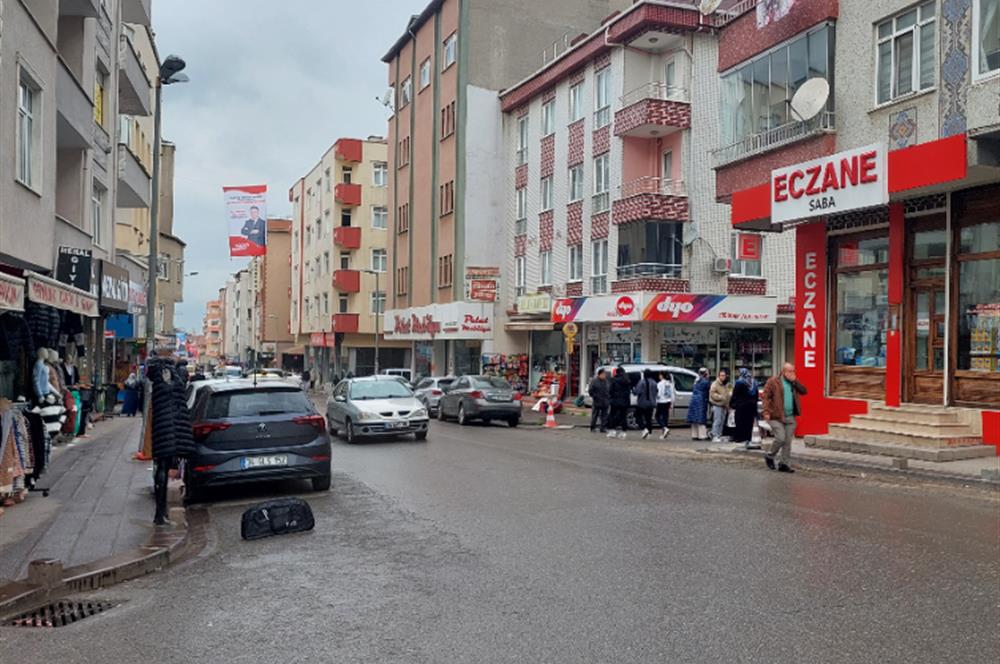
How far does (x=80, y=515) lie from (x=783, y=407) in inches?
402

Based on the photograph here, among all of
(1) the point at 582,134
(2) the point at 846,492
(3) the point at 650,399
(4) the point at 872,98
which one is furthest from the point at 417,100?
(2) the point at 846,492

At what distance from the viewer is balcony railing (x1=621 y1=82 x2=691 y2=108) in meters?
31.6

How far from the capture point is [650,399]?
72.3ft

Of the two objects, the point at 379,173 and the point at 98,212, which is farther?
→ the point at 379,173

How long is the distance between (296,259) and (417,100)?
35.6m

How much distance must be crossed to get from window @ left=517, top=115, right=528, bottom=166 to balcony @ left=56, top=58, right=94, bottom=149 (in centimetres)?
2429

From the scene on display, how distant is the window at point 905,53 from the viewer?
15.8 meters

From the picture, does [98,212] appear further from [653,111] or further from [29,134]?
[653,111]

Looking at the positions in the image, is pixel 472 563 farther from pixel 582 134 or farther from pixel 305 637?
pixel 582 134

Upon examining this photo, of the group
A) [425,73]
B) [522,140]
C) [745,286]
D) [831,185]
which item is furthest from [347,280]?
[831,185]

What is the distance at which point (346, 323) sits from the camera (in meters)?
63.0

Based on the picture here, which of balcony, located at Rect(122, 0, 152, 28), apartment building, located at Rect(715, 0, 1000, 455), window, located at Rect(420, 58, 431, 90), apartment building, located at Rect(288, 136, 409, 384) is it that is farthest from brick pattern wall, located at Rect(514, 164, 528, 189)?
apartment building, located at Rect(288, 136, 409, 384)

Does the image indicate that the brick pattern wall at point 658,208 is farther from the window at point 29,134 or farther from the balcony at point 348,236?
the balcony at point 348,236

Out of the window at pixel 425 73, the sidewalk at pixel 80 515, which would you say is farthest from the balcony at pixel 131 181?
the window at pixel 425 73
